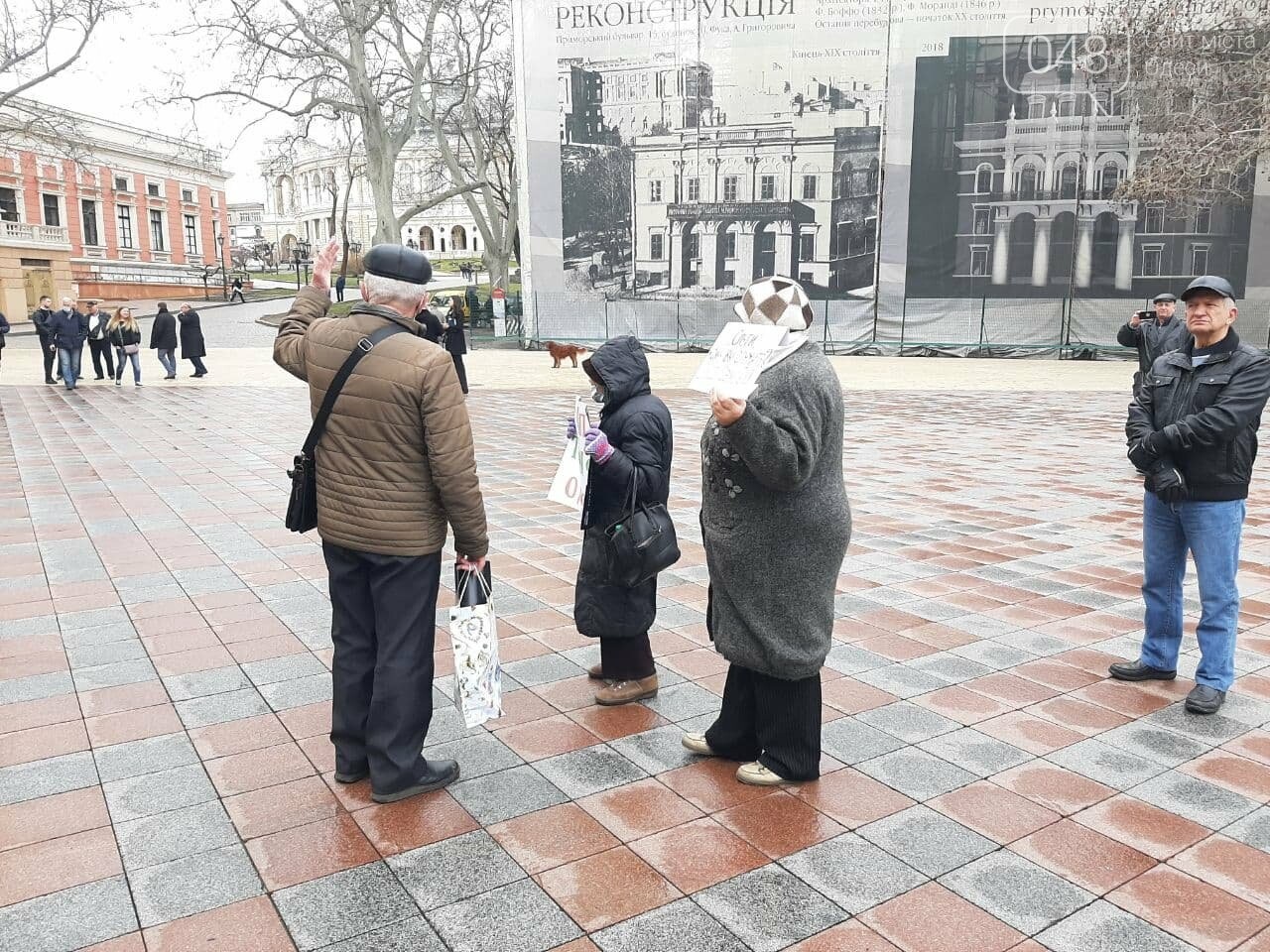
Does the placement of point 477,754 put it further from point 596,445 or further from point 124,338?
point 124,338

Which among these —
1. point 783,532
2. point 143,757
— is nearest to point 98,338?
point 143,757

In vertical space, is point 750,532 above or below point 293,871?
above

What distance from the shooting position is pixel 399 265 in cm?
315

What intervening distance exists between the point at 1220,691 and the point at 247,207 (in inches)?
5917

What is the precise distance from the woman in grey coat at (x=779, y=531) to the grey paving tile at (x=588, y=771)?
1.36 feet

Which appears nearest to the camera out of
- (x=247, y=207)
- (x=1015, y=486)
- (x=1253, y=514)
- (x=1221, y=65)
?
(x=1253, y=514)

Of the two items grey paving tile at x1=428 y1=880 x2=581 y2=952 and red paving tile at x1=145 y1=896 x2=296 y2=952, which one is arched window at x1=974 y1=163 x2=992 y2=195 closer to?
grey paving tile at x1=428 y1=880 x2=581 y2=952

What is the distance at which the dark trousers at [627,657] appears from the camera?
414 centimetres

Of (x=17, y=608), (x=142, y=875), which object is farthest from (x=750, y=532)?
(x=17, y=608)

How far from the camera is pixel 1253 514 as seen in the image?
304 inches

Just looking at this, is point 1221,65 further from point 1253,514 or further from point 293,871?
point 293,871

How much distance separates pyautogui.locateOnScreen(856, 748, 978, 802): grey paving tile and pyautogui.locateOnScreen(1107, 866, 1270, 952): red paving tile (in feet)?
2.25

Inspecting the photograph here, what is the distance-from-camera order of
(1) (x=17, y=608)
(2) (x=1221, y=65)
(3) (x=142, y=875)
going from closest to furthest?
(3) (x=142, y=875) → (1) (x=17, y=608) → (2) (x=1221, y=65)

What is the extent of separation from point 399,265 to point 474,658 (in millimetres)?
1290
